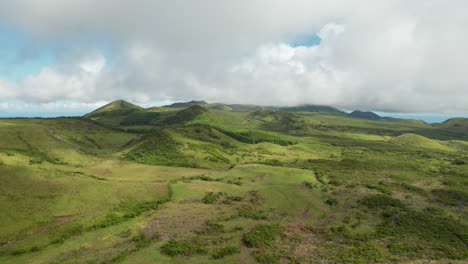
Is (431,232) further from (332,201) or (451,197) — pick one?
(451,197)

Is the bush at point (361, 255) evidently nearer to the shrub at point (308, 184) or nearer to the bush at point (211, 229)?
the bush at point (211, 229)

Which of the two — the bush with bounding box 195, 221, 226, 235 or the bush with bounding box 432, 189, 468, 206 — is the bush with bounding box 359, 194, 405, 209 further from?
the bush with bounding box 195, 221, 226, 235

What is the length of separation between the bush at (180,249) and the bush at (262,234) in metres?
8.36

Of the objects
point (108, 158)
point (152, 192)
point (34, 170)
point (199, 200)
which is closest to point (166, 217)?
point (199, 200)

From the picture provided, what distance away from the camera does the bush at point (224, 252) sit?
3528 centimetres

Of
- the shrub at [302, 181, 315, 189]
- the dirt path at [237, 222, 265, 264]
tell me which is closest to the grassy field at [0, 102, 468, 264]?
the dirt path at [237, 222, 265, 264]

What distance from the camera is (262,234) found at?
4275cm

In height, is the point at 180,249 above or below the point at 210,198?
above

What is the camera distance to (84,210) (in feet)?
180

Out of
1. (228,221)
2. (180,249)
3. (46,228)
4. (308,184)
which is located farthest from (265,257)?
(308,184)

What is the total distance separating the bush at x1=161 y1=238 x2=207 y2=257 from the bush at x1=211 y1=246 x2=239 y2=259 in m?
2.18

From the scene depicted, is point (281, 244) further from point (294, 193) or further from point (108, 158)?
point (108, 158)

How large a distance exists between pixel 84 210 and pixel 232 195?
4098cm

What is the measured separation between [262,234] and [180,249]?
15.7m
